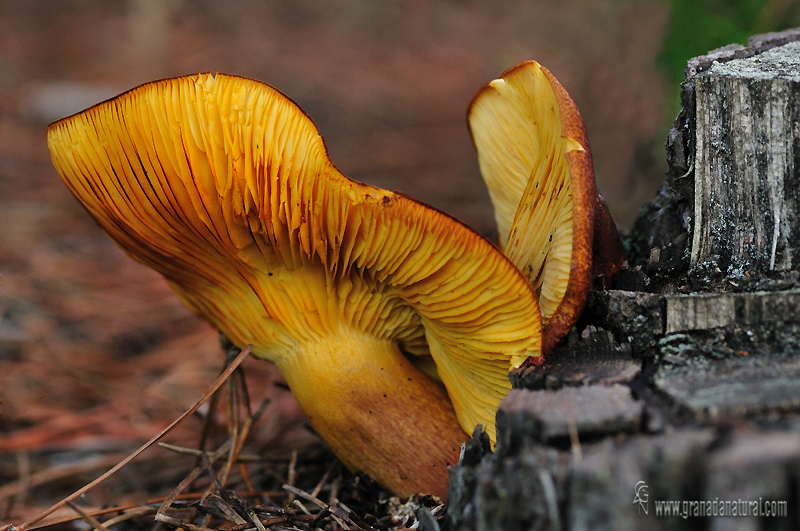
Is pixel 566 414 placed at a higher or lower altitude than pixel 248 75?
lower

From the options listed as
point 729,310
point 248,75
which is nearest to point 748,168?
point 729,310

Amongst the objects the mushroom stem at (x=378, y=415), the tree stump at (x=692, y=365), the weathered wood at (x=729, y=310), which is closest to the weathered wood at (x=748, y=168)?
the tree stump at (x=692, y=365)

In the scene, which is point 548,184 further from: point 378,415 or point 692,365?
point 378,415

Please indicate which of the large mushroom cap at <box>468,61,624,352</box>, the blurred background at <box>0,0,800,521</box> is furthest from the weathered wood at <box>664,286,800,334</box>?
the blurred background at <box>0,0,800,521</box>

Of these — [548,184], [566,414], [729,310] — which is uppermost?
[548,184]

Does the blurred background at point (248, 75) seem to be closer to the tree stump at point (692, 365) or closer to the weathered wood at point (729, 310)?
the tree stump at point (692, 365)
